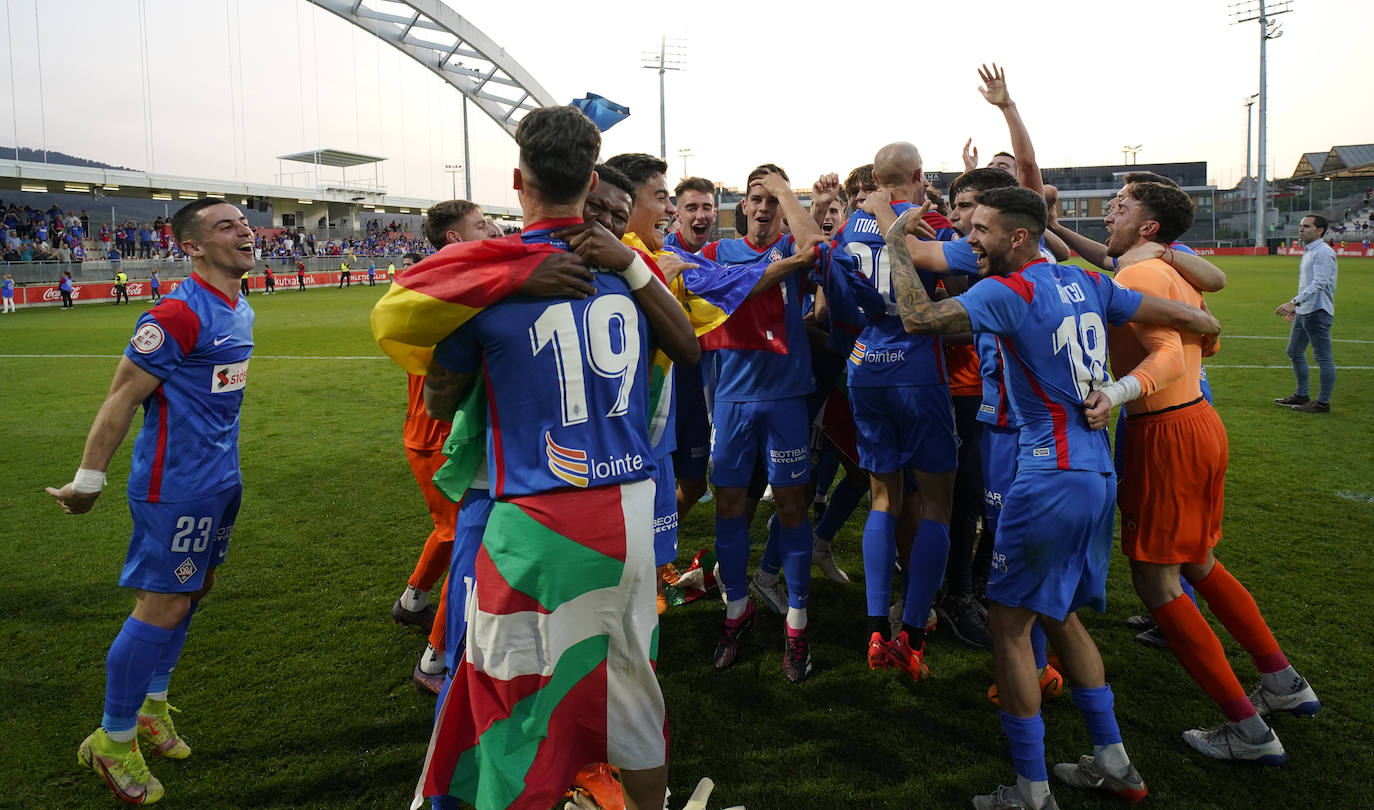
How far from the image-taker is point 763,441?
4.32 meters

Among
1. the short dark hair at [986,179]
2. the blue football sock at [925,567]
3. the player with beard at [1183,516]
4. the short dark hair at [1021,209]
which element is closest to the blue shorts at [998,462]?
the blue football sock at [925,567]

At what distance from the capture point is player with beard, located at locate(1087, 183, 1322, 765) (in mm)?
3348

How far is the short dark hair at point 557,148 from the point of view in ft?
6.99

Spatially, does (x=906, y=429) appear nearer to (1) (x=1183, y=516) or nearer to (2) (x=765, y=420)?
(2) (x=765, y=420)

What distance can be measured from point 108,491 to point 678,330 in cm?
745

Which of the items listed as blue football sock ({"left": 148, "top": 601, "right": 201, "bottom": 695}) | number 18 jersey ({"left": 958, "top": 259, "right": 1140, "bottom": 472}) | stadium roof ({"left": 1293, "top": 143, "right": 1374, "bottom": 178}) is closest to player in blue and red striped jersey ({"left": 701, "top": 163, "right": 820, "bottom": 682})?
number 18 jersey ({"left": 958, "top": 259, "right": 1140, "bottom": 472})

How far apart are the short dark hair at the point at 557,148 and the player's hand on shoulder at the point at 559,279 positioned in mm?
202

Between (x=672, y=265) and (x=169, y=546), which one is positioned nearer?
(x=169, y=546)

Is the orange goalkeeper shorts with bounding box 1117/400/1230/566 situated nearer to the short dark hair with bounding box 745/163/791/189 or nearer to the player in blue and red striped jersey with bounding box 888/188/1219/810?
the player in blue and red striped jersey with bounding box 888/188/1219/810

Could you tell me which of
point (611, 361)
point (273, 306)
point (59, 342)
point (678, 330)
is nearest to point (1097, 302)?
point (678, 330)

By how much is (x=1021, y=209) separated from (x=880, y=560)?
1963mm

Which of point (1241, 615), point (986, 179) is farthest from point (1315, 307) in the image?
point (1241, 615)

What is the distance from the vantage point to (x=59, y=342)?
733 inches

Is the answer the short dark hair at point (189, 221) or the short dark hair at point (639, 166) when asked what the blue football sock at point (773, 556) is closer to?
the short dark hair at point (639, 166)
